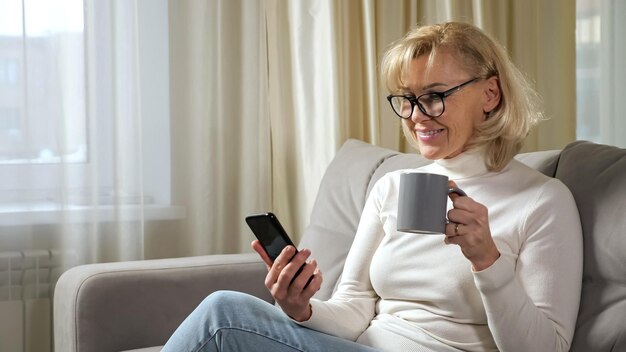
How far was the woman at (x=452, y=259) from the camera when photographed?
1419mm

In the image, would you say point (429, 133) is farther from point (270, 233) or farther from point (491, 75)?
point (270, 233)

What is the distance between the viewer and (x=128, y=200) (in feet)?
Result: 8.59

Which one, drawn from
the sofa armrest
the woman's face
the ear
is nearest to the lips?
the woman's face

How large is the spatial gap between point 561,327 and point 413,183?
401 mm

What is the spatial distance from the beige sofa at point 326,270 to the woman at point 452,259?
6 centimetres

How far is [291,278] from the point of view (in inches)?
58.9

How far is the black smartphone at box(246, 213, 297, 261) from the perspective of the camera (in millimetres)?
1446

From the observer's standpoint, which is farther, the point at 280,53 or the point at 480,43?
the point at 280,53

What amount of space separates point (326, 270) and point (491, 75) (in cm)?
74

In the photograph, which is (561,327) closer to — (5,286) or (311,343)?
(311,343)

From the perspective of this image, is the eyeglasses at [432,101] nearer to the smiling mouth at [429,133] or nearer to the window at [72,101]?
the smiling mouth at [429,133]

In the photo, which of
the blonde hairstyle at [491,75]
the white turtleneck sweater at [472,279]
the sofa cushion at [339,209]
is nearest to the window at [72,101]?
the sofa cushion at [339,209]

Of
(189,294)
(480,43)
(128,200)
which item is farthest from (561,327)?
(128,200)

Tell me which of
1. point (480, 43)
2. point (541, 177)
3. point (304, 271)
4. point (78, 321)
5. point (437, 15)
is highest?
point (437, 15)
